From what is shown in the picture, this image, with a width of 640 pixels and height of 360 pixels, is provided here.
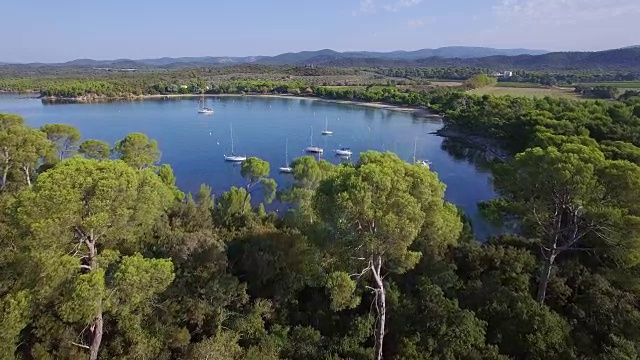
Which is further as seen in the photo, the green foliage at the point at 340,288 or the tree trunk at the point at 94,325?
the green foliage at the point at 340,288

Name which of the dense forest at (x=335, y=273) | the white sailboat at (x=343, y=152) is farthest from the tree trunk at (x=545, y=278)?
the white sailboat at (x=343, y=152)

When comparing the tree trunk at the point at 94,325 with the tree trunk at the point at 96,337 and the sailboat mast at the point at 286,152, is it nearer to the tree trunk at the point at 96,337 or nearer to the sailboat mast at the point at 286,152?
the tree trunk at the point at 96,337

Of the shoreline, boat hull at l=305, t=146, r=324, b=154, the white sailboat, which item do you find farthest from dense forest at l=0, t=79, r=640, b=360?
the shoreline

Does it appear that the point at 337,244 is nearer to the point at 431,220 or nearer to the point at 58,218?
the point at 431,220

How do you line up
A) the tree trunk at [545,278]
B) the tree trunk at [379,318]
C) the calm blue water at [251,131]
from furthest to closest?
the calm blue water at [251,131], the tree trunk at [545,278], the tree trunk at [379,318]

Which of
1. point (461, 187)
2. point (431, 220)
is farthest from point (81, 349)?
point (461, 187)

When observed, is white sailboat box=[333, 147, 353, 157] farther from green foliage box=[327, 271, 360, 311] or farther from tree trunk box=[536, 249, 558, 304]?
green foliage box=[327, 271, 360, 311]

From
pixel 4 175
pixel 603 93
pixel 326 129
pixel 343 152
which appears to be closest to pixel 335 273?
pixel 4 175
